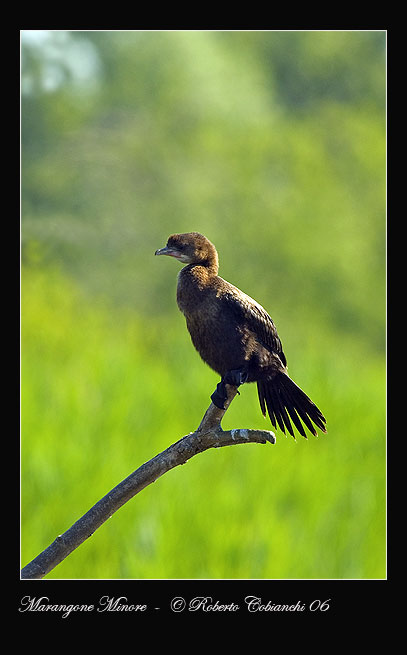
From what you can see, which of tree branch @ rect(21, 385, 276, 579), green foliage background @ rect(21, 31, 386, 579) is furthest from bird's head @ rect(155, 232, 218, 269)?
green foliage background @ rect(21, 31, 386, 579)

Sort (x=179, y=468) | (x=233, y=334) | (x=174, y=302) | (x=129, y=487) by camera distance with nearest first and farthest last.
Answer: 1. (x=129, y=487)
2. (x=233, y=334)
3. (x=179, y=468)
4. (x=174, y=302)

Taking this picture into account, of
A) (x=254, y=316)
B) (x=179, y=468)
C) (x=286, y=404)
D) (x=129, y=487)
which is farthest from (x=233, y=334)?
(x=179, y=468)

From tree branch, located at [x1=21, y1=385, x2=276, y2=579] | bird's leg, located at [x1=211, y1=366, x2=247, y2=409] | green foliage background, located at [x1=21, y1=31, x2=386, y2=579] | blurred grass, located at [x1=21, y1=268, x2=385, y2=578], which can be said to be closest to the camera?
tree branch, located at [x1=21, y1=385, x2=276, y2=579]

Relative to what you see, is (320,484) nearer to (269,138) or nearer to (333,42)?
(269,138)

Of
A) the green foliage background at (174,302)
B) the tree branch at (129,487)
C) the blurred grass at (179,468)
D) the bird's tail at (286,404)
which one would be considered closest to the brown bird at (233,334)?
the bird's tail at (286,404)

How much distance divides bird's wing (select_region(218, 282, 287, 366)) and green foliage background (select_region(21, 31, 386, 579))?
385cm

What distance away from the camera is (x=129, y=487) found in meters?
2.12

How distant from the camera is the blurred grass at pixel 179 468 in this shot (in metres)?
6.90

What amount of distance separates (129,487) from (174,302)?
19.6 ft

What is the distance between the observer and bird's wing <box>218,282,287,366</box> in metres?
2.19

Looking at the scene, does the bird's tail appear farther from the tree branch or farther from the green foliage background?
the green foliage background

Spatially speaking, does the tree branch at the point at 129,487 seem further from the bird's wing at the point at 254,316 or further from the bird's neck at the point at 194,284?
the bird's neck at the point at 194,284

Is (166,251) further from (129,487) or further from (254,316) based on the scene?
(129,487)

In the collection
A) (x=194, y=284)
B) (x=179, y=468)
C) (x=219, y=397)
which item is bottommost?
(x=219, y=397)
